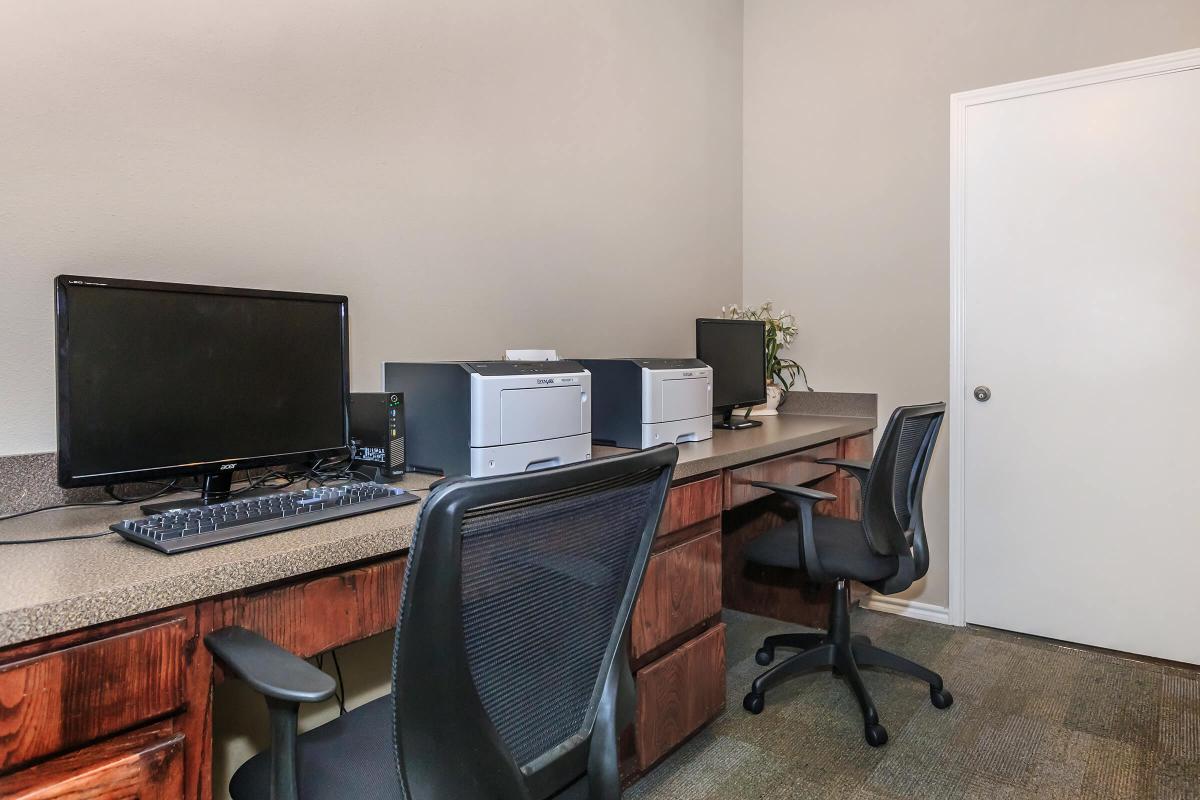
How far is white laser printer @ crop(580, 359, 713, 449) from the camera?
2.07 meters

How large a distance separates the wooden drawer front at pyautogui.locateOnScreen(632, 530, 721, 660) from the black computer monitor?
83cm

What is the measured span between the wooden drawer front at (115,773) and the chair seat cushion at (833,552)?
5.66ft

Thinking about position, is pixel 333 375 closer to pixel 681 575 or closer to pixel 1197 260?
pixel 681 575

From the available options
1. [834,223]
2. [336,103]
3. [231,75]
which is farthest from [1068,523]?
[231,75]

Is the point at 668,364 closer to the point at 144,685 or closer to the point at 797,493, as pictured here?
the point at 797,493

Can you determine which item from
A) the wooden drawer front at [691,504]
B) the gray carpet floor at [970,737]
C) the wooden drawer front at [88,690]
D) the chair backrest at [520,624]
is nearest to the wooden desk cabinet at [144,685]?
the wooden drawer front at [88,690]

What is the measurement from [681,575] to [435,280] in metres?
1.09

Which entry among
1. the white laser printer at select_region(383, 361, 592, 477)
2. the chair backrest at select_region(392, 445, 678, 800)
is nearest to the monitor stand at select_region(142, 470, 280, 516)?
the white laser printer at select_region(383, 361, 592, 477)

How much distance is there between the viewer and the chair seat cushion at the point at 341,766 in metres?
0.98

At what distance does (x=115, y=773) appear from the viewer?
88 cm

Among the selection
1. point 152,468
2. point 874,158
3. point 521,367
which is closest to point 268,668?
point 152,468

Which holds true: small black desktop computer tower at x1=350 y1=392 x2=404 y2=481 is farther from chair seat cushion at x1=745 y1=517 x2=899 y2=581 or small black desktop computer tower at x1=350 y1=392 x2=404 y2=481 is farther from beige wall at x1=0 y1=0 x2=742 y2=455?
chair seat cushion at x1=745 y1=517 x2=899 y2=581

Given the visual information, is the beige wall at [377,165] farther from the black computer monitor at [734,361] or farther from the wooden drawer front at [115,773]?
the wooden drawer front at [115,773]

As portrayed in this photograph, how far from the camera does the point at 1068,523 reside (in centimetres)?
276
